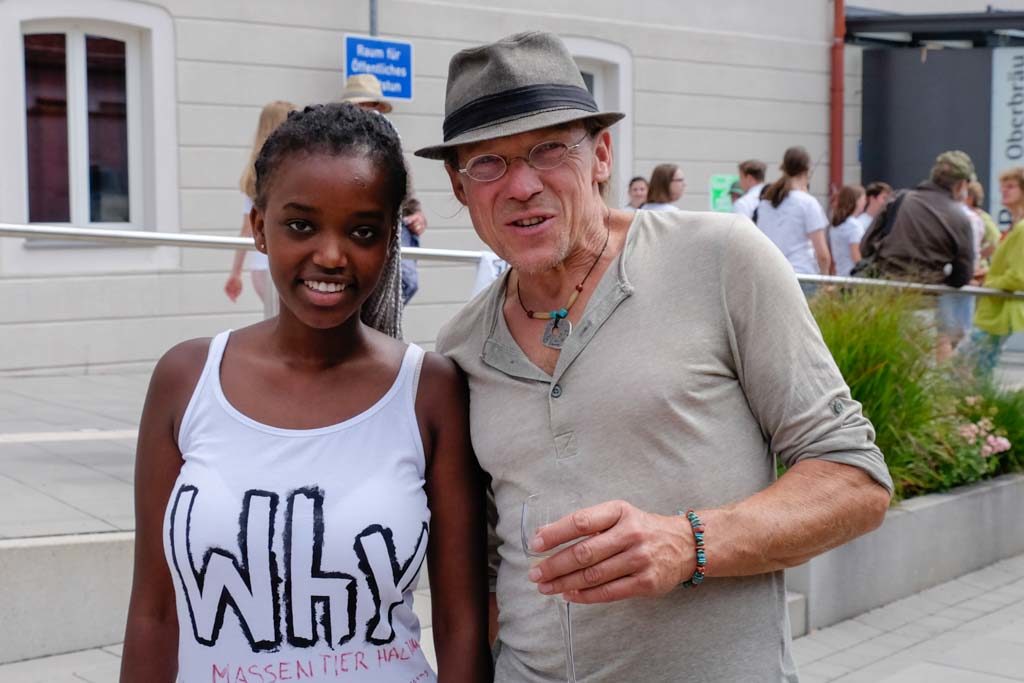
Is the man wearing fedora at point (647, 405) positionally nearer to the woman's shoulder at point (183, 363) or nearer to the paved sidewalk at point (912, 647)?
the woman's shoulder at point (183, 363)

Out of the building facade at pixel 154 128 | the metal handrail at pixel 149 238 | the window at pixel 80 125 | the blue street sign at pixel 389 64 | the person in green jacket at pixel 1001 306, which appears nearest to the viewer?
the metal handrail at pixel 149 238

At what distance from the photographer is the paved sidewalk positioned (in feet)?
15.5

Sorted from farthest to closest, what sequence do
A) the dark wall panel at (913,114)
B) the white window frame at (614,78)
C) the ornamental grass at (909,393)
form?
the dark wall panel at (913,114) → the white window frame at (614,78) → the ornamental grass at (909,393)

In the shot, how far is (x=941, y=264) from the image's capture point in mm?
9766

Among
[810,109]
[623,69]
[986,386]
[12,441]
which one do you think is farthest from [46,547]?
[810,109]

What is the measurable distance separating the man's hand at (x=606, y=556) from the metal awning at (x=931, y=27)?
1597cm

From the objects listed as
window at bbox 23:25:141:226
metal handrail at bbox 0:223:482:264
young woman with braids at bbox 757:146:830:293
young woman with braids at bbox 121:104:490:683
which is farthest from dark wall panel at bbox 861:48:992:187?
young woman with braids at bbox 121:104:490:683

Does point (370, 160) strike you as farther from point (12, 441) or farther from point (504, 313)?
point (12, 441)

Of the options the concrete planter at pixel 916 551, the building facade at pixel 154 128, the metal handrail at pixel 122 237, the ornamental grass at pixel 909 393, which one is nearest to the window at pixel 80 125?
the building facade at pixel 154 128

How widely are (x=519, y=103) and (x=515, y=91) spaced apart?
22mm

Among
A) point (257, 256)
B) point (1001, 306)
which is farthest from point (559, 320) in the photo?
point (1001, 306)

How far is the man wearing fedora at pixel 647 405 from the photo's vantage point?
225 centimetres

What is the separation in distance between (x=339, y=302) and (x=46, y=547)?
2.81 metres

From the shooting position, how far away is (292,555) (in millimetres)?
2295
